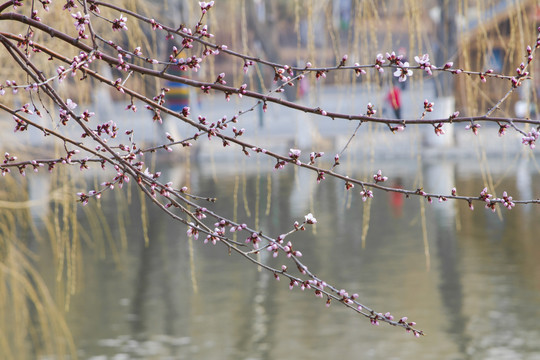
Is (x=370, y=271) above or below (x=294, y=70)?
below

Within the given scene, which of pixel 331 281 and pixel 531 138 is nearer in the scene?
pixel 531 138

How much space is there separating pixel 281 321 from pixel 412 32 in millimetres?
6096

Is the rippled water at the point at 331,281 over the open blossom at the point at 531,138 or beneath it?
beneath

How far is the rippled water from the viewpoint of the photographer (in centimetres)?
775

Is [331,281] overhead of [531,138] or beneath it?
beneath

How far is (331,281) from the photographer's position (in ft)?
30.5

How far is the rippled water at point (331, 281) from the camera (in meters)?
7.75

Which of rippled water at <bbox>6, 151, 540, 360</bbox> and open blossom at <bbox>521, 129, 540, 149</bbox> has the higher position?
open blossom at <bbox>521, 129, 540, 149</bbox>

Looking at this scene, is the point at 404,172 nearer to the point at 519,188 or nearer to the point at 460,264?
the point at 519,188

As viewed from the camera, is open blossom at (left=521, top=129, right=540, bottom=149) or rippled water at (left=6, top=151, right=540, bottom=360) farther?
rippled water at (left=6, top=151, right=540, bottom=360)

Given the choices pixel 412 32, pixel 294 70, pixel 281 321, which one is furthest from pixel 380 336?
pixel 294 70

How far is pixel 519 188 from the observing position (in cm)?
1288

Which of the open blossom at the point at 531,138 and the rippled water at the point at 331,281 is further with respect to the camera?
the rippled water at the point at 331,281

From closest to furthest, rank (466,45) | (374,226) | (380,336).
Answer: (466,45)
(380,336)
(374,226)
